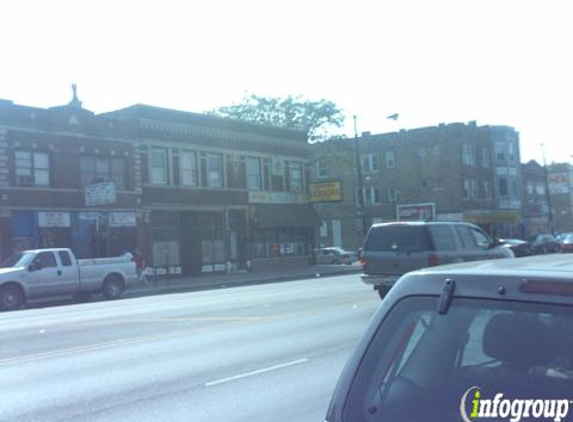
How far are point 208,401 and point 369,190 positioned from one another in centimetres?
5373

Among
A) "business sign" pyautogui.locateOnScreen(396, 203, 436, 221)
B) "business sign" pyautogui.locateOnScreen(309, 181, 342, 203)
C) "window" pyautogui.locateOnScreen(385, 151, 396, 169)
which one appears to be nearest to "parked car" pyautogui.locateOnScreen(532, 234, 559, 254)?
"business sign" pyautogui.locateOnScreen(396, 203, 436, 221)

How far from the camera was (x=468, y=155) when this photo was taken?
5781cm

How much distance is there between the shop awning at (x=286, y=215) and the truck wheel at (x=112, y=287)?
52.0 ft

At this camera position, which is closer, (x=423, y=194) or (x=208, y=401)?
(x=208, y=401)

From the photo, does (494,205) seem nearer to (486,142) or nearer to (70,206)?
(486,142)

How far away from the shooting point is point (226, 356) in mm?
10031

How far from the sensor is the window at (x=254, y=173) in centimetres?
4103

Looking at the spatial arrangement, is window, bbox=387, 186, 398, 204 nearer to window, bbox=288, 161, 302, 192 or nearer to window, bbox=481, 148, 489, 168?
window, bbox=481, 148, 489, 168

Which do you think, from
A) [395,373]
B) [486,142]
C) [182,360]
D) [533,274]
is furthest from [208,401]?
[486,142]

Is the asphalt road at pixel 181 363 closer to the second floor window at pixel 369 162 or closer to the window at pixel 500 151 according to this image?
the second floor window at pixel 369 162

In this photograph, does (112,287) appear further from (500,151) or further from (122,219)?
(500,151)

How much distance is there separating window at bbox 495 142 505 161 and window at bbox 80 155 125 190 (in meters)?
38.3

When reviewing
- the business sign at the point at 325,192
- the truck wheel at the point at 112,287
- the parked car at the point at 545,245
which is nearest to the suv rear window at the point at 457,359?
the truck wheel at the point at 112,287

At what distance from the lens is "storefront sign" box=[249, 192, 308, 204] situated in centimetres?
4073
